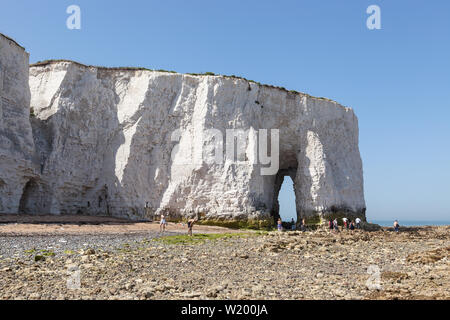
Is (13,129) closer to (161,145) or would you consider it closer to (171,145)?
(161,145)

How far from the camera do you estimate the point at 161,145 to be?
2912 centimetres

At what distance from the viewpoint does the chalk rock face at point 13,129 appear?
23.1 meters

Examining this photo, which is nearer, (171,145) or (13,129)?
(13,129)

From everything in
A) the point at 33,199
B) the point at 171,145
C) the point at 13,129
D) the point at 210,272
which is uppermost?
the point at 13,129

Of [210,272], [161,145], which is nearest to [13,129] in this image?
[161,145]

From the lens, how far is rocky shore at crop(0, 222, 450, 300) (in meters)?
7.28

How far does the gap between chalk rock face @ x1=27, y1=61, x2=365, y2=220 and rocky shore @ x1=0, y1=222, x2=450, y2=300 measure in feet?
42.4

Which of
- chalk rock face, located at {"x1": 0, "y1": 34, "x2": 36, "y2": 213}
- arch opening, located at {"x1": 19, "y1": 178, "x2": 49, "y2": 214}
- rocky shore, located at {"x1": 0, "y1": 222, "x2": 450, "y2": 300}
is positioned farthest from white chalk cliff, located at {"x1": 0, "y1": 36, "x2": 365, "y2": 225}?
rocky shore, located at {"x1": 0, "y1": 222, "x2": 450, "y2": 300}

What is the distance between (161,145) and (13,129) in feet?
34.8

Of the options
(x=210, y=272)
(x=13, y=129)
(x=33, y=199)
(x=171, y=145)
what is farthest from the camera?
(x=171, y=145)

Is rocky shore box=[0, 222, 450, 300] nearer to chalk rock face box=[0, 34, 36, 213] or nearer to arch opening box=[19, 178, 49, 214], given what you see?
chalk rock face box=[0, 34, 36, 213]

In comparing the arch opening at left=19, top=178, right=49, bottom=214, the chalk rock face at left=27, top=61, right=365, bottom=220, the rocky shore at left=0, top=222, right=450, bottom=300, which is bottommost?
the rocky shore at left=0, top=222, right=450, bottom=300

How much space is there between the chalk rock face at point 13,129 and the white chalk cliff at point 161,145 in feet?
0.84

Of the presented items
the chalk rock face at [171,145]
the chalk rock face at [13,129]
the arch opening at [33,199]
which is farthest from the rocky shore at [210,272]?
the chalk rock face at [171,145]
